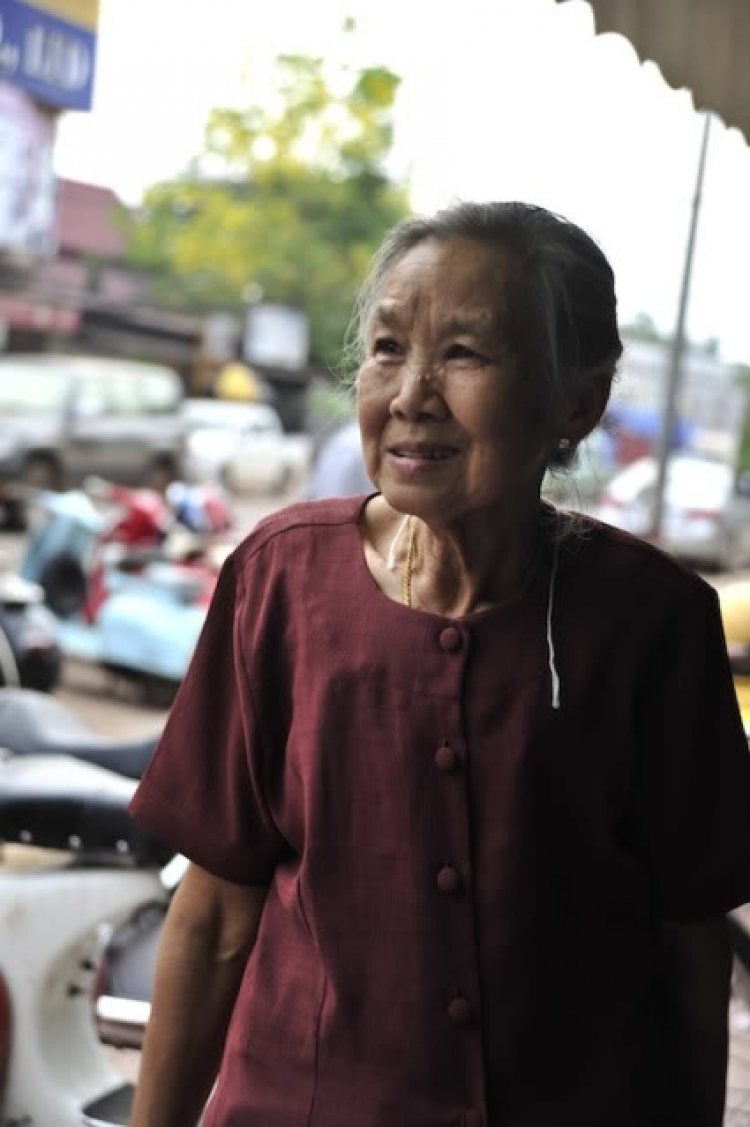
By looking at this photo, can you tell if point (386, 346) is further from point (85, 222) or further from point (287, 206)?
point (85, 222)

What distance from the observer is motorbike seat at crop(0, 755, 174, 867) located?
261cm

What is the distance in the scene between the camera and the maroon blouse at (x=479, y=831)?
1151mm

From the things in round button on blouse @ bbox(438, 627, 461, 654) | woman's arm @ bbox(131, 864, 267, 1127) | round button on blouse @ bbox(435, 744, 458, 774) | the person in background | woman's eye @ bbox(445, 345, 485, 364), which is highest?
woman's eye @ bbox(445, 345, 485, 364)

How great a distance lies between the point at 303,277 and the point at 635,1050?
20.7m

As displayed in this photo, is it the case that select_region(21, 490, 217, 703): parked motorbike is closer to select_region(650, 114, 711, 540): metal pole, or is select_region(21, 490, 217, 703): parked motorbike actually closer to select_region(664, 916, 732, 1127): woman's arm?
select_region(650, 114, 711, 540): metal pole

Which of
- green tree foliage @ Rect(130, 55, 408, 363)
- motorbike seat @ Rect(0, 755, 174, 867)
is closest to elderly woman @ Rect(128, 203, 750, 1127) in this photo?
motorbike seat @ Rect(0, 755, 174, 867)

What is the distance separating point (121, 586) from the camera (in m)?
8.12

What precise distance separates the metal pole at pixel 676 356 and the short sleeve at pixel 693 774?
13.4ft

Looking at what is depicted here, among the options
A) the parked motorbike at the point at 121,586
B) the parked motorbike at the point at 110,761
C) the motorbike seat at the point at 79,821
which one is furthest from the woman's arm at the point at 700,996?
the parked motorbike at the point at 121,586

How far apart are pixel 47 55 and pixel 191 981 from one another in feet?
11.3

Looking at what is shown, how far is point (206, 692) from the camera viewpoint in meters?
1.29

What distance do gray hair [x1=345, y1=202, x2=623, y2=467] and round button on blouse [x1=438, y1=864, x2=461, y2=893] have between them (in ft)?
1.25

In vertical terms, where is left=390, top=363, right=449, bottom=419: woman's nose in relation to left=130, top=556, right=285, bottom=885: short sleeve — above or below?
above

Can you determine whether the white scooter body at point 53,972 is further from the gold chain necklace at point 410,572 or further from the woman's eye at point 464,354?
the woman's eye at point 464,354
